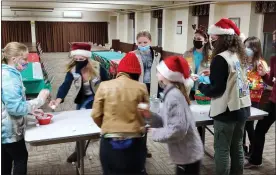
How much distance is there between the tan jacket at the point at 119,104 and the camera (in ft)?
4.74

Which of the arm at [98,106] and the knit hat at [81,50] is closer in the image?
the arm at [98,106]

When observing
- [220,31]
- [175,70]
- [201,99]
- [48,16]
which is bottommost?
[201,99]

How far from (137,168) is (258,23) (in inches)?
190

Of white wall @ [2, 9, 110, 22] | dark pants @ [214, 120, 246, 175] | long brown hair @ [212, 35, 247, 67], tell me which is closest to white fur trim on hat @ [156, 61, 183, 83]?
long brown hair @ [212, 35, 247, 67]

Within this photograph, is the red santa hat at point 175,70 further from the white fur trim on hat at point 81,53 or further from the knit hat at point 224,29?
the white fur trim on hat at point 81,53

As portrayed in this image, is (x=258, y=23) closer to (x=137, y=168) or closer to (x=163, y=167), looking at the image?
(x=163, y=167)

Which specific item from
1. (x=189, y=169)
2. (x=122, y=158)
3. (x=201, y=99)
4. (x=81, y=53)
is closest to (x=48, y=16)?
(x=81, y=53)

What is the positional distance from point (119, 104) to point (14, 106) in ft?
2.04

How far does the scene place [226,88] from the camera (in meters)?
1.74

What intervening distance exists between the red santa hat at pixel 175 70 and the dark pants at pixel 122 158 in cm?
40

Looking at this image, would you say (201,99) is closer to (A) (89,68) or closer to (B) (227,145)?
(B) (227,145)

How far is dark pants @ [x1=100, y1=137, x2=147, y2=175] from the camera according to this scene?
151cm

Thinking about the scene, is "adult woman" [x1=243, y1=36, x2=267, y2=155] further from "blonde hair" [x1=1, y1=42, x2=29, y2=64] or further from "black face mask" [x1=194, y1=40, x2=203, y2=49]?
"blonde hair" [x1=1, y1=42, x2=29, y2=64]

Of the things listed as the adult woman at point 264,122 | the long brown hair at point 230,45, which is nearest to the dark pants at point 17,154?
the long brown hair at point 230,45
